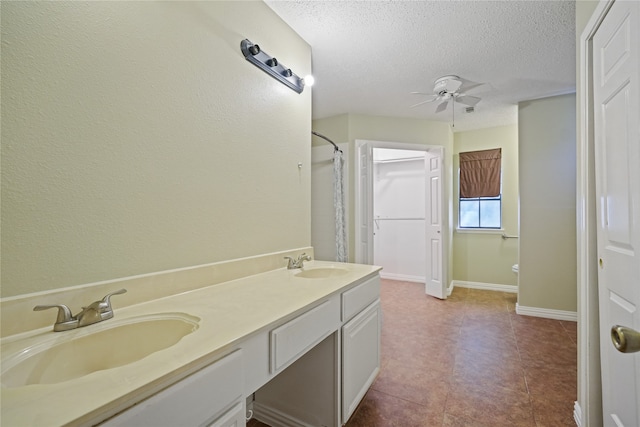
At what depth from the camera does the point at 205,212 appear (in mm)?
1352

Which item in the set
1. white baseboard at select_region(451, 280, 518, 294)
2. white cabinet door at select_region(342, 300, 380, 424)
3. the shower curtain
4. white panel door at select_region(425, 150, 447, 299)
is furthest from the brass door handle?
white baseboard at select_region(451, 280, 518, 294)

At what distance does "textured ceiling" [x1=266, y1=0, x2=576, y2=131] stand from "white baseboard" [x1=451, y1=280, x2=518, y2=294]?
264 cm

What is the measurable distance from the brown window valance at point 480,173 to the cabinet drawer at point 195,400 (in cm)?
457

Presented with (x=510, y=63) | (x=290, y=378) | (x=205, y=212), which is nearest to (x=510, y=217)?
(x=510, y=63)

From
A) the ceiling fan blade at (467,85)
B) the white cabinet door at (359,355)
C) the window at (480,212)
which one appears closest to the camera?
the white cabinet door at (359,355)

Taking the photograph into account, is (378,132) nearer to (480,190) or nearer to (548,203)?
(480,190)

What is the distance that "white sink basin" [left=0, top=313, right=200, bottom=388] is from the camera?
0.70 metres

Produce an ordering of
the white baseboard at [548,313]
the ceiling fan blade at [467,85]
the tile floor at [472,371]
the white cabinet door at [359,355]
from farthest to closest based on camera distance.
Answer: the white baseboard at [548,313] → the ceiling fan blade at [467,85] → the tile floor at [472,371] → the white cabinet door at [359,355]

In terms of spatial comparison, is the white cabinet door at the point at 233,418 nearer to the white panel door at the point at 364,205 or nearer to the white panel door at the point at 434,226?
the white panel door at the point at 364,205

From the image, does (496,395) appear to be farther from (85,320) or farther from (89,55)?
(89,55)

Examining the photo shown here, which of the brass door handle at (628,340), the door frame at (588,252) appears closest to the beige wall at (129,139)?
the brass door handle at (628,340)

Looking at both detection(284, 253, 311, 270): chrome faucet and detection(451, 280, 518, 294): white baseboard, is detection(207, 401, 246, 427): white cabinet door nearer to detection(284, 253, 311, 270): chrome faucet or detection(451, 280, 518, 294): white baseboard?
detection(284, 253, 311, 270): chrome faucet

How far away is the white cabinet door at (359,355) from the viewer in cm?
147

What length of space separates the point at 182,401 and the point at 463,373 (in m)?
2.19
